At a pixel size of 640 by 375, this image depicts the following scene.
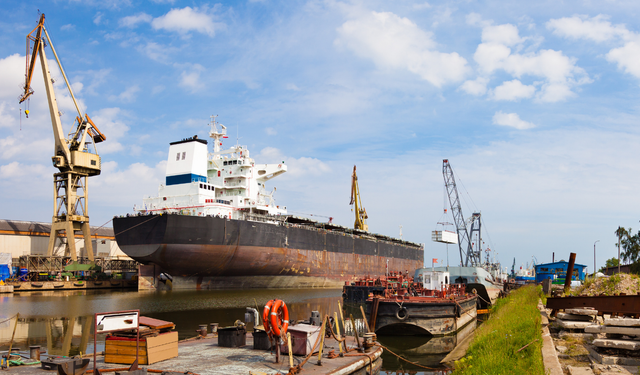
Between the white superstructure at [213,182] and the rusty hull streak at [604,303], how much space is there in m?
32.5

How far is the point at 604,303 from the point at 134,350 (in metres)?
11.8

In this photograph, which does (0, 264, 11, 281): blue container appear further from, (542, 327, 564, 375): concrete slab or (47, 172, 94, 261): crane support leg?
(542, 327, 564, 375): concrete slab

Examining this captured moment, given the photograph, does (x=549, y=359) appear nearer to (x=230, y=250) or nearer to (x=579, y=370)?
(x=579, y=370)

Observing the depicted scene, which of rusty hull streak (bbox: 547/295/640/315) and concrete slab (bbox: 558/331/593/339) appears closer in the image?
rusty hull streak (bbox: 547/295/640/315)

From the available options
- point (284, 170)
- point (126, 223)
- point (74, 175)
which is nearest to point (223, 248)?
point (126, 223)

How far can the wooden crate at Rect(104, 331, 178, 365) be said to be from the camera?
9.98 meters

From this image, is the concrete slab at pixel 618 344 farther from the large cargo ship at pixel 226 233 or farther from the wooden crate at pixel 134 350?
the large cargo ship at pixel 226 233

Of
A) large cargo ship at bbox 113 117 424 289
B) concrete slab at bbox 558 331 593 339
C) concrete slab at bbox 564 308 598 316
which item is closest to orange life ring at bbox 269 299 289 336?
concrete slab at bbox 558 331 593 339

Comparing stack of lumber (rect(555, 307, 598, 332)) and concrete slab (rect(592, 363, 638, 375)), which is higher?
stack of lumber (rect(555, 307, 598, 332))

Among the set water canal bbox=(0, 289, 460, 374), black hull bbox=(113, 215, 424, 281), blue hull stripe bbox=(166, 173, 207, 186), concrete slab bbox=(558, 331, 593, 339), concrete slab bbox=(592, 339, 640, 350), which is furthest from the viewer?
blue hull stripe bbox=(166, 173, 207, 186)

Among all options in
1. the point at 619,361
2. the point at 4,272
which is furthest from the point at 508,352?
the point at 4,272

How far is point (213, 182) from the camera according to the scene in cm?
4738

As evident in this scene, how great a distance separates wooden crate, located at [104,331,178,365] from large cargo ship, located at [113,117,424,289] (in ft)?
85.3

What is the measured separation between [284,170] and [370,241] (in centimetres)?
1789
